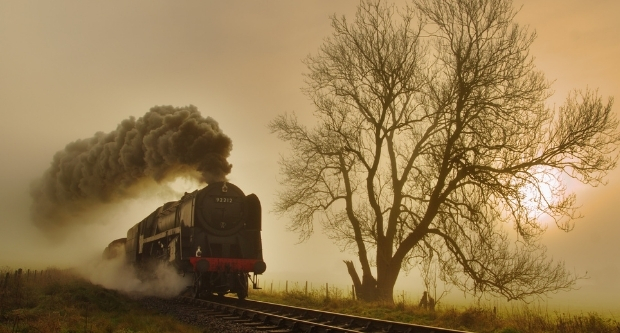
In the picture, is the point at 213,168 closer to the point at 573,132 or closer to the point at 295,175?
the point at 295,175

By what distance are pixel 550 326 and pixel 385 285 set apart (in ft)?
27.2

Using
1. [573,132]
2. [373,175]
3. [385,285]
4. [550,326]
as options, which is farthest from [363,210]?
[550,326]

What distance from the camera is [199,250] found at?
17578 mm

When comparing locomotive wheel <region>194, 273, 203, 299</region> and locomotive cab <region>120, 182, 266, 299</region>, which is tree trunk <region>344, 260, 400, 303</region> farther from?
locomotive wheel <region>194, 273, 203, 299</region>

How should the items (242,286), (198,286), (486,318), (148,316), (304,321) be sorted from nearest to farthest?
(304,321) < (486,318) < (148,316) < (198,286) < (242,286)

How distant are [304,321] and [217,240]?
7.58m

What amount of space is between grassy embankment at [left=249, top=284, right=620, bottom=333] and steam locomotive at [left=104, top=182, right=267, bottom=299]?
2.47 metres

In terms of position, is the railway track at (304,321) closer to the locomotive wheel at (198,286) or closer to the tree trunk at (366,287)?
the locomotive wheel at (198,286)

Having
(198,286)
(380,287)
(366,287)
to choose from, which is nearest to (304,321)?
(198,286)

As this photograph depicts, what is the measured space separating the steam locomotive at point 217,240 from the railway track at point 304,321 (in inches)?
68.4

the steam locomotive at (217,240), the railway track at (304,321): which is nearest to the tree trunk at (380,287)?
the steam locomotive at (217,240)

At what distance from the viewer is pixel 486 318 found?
44.4ft

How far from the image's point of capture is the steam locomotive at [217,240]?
17.5 meters

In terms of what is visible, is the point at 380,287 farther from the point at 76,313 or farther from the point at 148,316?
the point at 76,313
